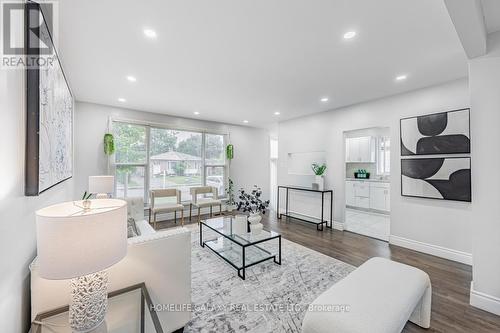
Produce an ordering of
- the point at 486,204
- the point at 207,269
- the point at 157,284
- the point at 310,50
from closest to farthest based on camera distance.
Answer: the point at 157,284
the point at 486,204
the point at 310,50
the point at 207,269

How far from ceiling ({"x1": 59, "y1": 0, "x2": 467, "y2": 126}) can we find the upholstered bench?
2118 millimetres

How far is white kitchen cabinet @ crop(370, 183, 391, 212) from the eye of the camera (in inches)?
214

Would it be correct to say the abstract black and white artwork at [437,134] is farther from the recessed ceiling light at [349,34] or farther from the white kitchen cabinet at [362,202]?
the white kitchen cabinet at [362,202]

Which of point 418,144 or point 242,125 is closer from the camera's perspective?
point 418,144

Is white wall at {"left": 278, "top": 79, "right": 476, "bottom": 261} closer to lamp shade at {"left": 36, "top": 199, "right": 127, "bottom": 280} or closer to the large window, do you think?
the large window

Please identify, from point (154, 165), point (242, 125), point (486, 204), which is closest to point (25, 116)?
point (486, 204)

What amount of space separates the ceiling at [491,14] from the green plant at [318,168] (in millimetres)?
3047

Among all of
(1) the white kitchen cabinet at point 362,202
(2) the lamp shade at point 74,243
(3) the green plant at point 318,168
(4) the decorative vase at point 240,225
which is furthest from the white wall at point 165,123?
(2) the lamp shade at point 74,243

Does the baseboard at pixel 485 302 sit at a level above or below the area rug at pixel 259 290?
above

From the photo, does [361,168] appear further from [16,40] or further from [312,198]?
[16,40]

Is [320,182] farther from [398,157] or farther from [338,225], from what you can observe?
[398,157]

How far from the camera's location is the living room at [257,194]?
1.09 metres

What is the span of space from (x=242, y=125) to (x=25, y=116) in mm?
5418

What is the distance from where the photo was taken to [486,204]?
6.45 feet
